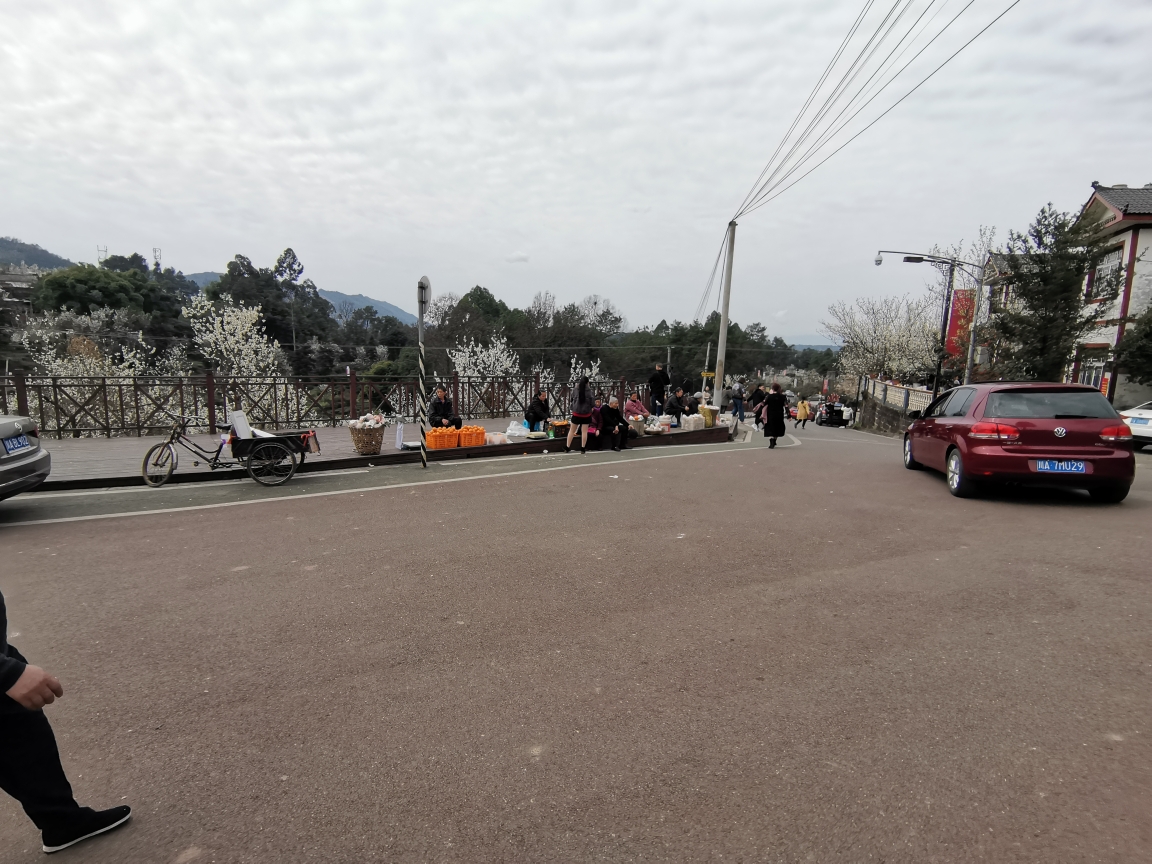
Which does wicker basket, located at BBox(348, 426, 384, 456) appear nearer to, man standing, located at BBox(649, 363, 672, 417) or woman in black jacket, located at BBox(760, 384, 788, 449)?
woman in black jacket, located at BBox(760, 384, 788, 449)

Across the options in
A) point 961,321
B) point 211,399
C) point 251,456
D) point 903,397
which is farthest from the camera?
point 961,321

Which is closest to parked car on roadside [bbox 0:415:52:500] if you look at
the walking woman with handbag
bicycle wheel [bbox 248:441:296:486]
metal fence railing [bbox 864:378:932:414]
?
bicycle wheel [bbox 248:441:296:486]

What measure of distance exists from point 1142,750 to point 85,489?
11198 millimetres

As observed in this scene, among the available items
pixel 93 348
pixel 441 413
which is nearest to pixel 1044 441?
pixel 441 413

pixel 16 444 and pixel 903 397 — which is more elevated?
pixel 16 444

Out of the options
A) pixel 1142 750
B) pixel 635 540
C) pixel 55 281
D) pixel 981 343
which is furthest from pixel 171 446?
pixel 55 281

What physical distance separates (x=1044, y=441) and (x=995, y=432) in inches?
18.8

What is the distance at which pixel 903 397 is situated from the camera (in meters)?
33.8

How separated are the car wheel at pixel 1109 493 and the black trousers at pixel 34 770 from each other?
9.46m

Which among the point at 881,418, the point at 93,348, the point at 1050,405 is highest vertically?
the point at 93,348

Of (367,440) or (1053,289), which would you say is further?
(1053,289)

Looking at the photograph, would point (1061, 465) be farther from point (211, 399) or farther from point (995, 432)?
point (211, 399)

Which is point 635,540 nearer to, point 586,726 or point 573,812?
point 586,726

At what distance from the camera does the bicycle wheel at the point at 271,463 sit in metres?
9.11
